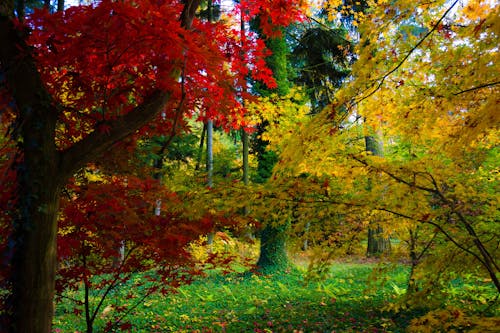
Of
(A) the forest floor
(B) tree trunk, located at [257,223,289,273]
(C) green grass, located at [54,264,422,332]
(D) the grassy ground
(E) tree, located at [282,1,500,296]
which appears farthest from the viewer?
(B) tree trunk, located at [257,223,289,273]

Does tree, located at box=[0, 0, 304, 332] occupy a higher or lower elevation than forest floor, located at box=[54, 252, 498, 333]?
higher

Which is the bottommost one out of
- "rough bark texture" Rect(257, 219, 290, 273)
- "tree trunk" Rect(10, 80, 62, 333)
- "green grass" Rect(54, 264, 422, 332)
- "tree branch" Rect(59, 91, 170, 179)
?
"green grass" Rect(54, 264, 422, 332)

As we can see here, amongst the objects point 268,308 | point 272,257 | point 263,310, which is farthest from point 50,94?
point 272,257

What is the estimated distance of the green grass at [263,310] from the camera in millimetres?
5484

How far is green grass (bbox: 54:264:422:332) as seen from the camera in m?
5.48

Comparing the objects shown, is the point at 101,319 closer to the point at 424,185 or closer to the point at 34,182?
the point at 34,182

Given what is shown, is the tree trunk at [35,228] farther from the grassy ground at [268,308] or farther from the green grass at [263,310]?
the green grass at [263,310]

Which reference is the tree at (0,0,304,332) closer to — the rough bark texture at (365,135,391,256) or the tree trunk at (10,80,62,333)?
the tree trunk at (10,80,62,333)

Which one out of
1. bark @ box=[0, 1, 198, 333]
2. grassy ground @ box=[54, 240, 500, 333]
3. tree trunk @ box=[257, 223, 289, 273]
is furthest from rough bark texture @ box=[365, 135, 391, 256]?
bark @ box=[0, 1, 198, 333]

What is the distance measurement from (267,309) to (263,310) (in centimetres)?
10

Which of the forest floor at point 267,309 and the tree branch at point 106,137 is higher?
the tree branch at point 106,137

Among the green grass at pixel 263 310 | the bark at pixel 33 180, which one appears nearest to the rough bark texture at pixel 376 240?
the green grass at pixel 263 310

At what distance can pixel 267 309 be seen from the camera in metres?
6.57

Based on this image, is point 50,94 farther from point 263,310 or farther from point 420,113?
point 263,310
